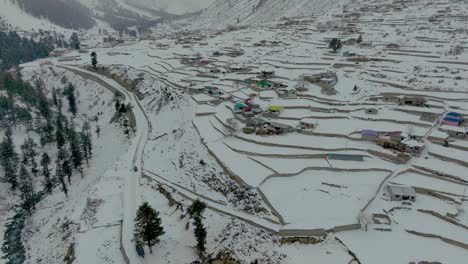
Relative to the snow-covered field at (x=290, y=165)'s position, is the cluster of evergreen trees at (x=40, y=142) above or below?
below

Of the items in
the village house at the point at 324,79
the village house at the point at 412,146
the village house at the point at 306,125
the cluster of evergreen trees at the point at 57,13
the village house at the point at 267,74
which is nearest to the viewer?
the village house at the point at 412,146

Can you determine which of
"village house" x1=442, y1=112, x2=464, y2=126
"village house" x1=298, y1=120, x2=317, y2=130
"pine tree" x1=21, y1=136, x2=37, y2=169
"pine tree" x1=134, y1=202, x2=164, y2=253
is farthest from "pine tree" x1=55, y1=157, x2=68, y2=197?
"village house" x1=442, y1=112, x2=464, y2=126

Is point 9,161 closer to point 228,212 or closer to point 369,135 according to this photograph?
point 228,212

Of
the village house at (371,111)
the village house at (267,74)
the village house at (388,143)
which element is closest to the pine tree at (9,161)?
the village house at (267,74)

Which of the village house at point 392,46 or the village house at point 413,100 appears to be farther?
the village house at point 392,46

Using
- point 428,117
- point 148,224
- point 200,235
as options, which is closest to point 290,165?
point 200,235

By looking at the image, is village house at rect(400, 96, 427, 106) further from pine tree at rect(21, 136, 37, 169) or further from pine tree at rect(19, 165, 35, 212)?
pine tree at rect(21, 136, 37, 169)

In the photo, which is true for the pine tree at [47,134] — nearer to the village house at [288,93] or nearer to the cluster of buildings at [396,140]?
the village house at [288,93]

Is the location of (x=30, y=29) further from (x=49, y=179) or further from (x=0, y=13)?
(x=49, y=179)
